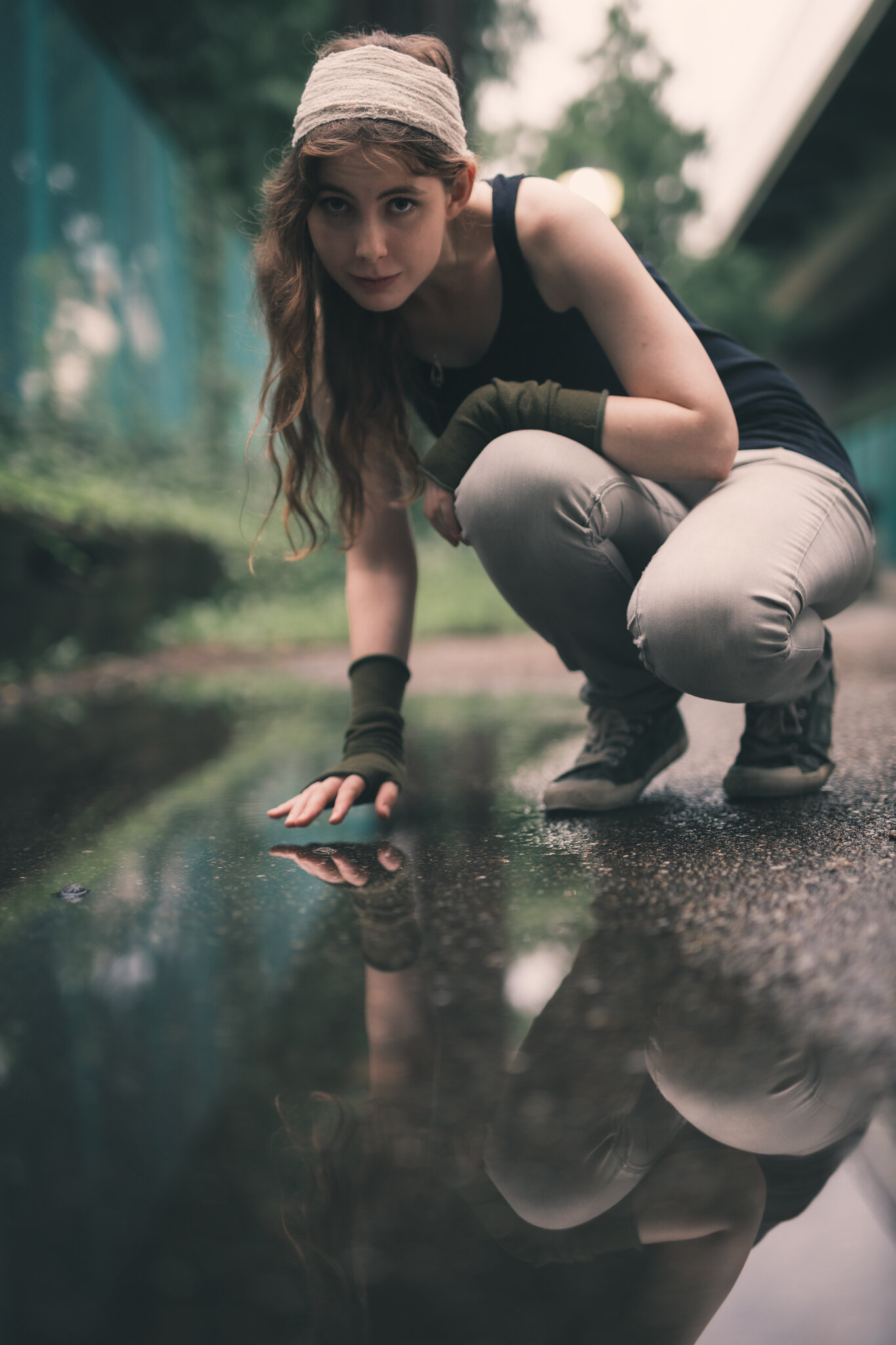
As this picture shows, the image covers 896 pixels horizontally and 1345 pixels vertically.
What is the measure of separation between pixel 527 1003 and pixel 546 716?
1.89m

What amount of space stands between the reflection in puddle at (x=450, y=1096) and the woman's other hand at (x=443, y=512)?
0.53 meters

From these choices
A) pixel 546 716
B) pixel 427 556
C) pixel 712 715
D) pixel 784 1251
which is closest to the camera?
pixel 784 1251

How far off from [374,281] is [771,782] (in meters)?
0.92

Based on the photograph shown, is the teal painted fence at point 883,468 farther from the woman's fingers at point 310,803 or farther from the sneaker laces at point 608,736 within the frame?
the woman's fingers at point 310,803

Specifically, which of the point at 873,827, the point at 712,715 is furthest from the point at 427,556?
the point at 873,827

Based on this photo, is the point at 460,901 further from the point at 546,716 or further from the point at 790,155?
the point at 790,155

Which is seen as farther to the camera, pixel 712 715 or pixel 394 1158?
pixel 712 715

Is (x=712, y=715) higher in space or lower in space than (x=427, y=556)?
lower

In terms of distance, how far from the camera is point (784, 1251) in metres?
0.56

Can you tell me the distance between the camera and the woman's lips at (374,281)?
4.46ft

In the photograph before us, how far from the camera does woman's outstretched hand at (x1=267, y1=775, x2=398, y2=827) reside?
1370 millimetres

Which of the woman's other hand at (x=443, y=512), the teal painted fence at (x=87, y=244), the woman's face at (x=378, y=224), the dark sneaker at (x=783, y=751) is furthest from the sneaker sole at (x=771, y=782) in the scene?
the teal painted fence at (x=87, y=244)

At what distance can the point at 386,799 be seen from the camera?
4.66ft

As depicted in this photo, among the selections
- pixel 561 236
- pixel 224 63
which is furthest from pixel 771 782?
pixel 224 63
